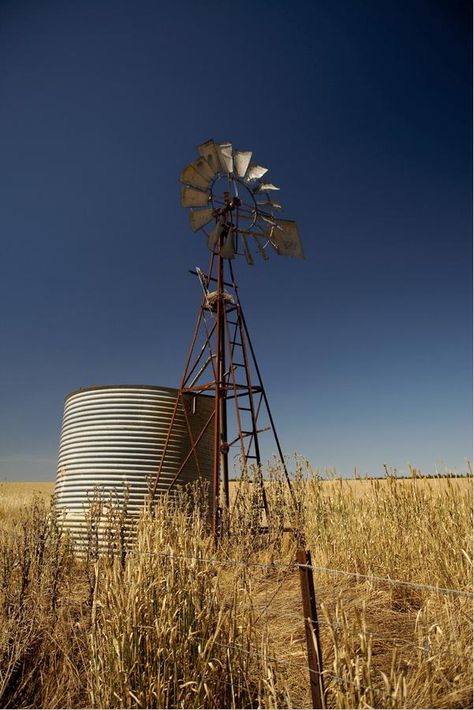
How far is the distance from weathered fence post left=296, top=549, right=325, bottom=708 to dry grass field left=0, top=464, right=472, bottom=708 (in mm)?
119

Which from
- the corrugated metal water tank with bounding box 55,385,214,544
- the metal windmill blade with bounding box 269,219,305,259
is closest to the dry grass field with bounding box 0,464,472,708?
the corrugated metal water tank with bounding box 55,385,214,544

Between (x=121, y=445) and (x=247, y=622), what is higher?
(x=121, y=445)

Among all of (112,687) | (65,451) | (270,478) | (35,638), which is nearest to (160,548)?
(112,687)

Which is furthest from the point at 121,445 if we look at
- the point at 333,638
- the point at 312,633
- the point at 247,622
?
the point at 333,638

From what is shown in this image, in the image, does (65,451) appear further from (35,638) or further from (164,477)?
(35,638)

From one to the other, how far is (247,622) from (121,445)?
23.0 feet

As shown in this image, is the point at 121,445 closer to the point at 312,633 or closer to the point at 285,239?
the point at 285,239

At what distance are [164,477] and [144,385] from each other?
2319 millimetres

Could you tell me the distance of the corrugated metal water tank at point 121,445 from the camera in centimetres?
1020

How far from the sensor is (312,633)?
9.53ft

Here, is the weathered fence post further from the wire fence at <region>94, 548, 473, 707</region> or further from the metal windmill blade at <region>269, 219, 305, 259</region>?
the metal windmill blade at <region>269, 219, 305, 259</region>

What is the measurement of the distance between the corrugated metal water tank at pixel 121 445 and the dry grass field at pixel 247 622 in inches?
121

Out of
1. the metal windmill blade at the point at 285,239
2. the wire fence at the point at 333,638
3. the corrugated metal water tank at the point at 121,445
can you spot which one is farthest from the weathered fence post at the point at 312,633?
the metal windmill blade at the point at 285,239

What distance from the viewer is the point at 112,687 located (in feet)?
11.7
